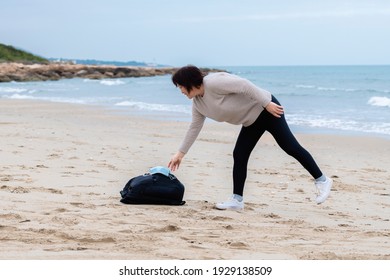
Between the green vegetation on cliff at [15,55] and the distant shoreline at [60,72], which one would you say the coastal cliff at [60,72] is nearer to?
the distant shoreline at [60,72]

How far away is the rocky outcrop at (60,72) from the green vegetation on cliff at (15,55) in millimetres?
9876

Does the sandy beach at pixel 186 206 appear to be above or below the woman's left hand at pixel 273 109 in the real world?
below

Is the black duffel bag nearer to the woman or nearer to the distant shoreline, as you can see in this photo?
the woman

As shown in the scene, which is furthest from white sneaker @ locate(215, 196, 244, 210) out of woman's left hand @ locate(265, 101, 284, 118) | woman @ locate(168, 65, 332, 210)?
woman's left hand @ locate(265, 101, 284, 118)

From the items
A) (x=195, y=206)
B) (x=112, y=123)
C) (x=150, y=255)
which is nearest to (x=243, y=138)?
(x=195, y=206)

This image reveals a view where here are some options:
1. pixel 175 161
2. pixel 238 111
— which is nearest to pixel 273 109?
pixel 238 111

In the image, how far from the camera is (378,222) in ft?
19.4

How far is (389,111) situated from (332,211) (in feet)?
58.0

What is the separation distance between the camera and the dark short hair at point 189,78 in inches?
227

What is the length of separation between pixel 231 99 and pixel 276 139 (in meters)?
0.58

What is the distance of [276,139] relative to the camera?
6.08 m

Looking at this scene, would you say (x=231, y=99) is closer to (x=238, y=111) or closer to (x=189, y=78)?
(x=238, y=111)

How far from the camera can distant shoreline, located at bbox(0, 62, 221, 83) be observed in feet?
186

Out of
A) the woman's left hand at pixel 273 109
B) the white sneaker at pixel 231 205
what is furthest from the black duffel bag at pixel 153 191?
the woman's left hand at pixel 273 109
